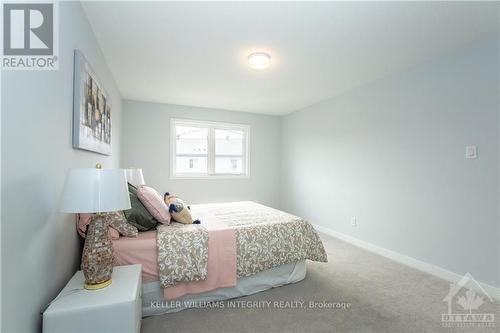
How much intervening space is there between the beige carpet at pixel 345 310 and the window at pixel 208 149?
9.66 feet

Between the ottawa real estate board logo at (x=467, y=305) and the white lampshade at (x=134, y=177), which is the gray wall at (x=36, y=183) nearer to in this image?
the white lampshade at (x=134, y=177)

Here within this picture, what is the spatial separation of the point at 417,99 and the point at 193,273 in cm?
Answer: 305

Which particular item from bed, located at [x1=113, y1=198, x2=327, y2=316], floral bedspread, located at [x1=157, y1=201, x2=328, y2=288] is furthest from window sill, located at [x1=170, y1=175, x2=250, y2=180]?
bed, located at [x1=113, y1=198, x2=327, y2=316]

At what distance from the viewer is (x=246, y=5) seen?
5.80ft

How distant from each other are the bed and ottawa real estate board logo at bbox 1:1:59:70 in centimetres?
126

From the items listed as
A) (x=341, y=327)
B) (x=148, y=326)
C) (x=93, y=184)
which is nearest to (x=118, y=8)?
(x=93, y=184)

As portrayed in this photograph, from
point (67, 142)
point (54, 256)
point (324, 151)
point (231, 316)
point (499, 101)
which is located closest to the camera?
point (54, 256)

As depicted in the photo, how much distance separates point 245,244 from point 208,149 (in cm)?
312

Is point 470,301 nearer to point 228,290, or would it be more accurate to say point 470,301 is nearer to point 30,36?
point 228,290

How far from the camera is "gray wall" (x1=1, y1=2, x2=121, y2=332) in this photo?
3.12 feet

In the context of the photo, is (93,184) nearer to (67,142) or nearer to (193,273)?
(67,142)

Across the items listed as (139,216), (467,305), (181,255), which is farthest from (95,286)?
(467,305)

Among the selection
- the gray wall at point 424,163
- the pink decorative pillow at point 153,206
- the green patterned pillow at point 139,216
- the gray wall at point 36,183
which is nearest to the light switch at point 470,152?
the gray wall at point 424,163

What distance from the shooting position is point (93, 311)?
3.90 ft
